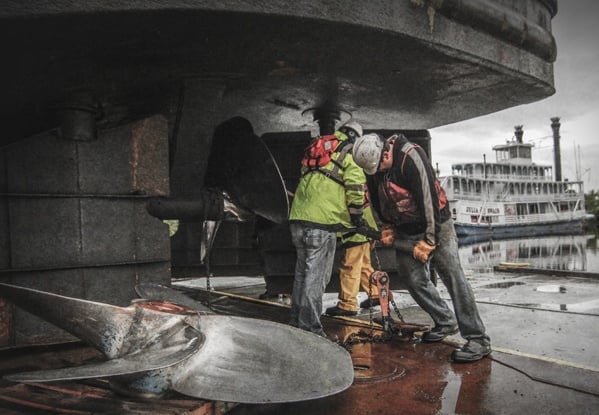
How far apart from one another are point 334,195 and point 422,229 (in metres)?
0.82

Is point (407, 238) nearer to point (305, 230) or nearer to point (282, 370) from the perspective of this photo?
point (305, 230)

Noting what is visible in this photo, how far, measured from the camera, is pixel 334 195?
3.81m

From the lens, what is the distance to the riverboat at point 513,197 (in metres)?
34.0

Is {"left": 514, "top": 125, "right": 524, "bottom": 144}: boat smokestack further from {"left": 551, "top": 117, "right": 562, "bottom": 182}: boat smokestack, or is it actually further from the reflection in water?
the reflection in water

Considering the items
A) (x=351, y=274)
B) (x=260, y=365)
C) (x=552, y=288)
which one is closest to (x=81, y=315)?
(x=260, y=365)

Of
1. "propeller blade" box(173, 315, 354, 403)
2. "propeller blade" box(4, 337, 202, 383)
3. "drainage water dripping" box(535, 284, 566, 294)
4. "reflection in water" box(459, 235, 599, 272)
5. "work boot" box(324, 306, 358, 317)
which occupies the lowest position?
"reflection in water" box(459, 235, 599, 272)

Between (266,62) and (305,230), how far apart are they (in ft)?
4.73

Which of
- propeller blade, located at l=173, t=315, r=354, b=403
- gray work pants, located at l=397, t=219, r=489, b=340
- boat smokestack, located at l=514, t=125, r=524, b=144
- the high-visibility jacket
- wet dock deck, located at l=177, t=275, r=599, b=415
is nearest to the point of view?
propeller blade, located at l=173, t=315, r=354, b=403

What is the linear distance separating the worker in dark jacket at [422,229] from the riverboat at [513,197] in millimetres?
29389

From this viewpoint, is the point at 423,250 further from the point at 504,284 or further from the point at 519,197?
the point at 519,197

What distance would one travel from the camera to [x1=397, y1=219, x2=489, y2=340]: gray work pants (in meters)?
3.26

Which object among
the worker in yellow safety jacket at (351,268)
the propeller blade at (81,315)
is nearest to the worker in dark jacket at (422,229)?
the worker in yellow safety jacket at (351,268)

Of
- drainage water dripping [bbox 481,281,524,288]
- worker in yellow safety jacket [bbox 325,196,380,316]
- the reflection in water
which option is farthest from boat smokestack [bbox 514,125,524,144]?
worker in yellow safety jacket [bbox 325,196,380,316]

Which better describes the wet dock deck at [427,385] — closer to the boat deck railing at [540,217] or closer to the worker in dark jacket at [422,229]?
the worker in dark jacket at [422,229]
